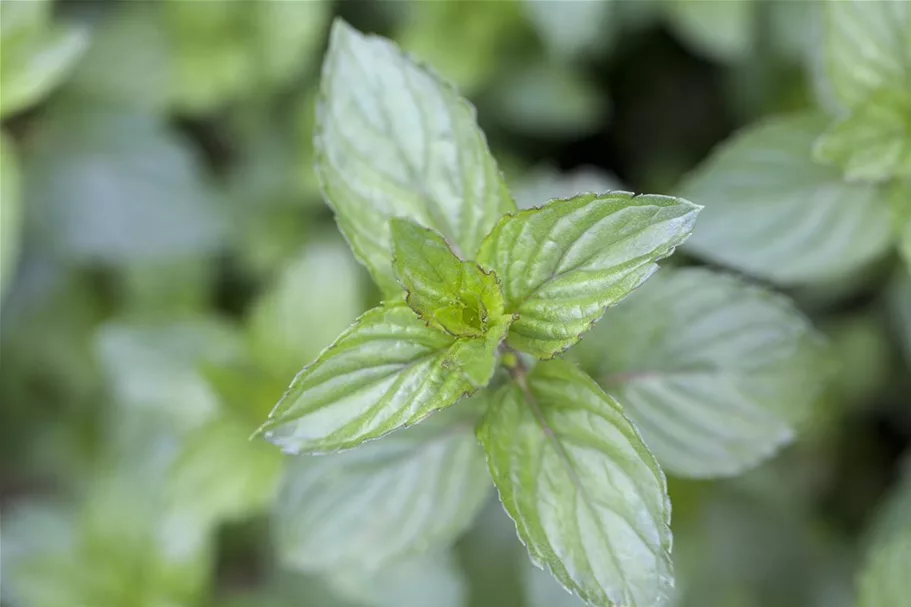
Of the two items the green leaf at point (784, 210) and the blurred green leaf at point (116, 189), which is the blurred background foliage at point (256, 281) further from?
the green leaf at point (784, 210)

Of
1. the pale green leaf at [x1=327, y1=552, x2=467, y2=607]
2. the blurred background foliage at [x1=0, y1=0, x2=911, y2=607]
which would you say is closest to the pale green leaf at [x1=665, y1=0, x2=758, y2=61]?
the blurred background foliage at [x1=0, y1=0, x2=911, y2=607]

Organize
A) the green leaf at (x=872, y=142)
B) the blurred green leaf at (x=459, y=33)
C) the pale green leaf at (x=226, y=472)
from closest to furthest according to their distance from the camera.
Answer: the green leaf at (x=872, y=142) → the pale green leaf at (x=226, y=472) → the blurred green leaf at (x=459, y=33)

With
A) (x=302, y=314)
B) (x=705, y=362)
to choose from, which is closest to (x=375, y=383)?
(x=705, y=362)

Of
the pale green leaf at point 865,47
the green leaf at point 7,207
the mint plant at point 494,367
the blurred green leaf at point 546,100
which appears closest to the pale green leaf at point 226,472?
the mint plant at point 494,367

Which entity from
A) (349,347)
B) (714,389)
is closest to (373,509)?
(349,347)

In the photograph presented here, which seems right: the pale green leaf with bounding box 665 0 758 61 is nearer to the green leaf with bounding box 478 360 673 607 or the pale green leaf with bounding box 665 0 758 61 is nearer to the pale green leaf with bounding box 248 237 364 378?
the pale green leaf with bounding box 248 237 364 378

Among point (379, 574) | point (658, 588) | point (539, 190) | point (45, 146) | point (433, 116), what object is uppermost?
point (45, 146)

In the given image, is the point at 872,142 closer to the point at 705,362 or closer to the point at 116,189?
the point at 705,362

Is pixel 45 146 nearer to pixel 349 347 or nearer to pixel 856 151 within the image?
pixel 349 347
